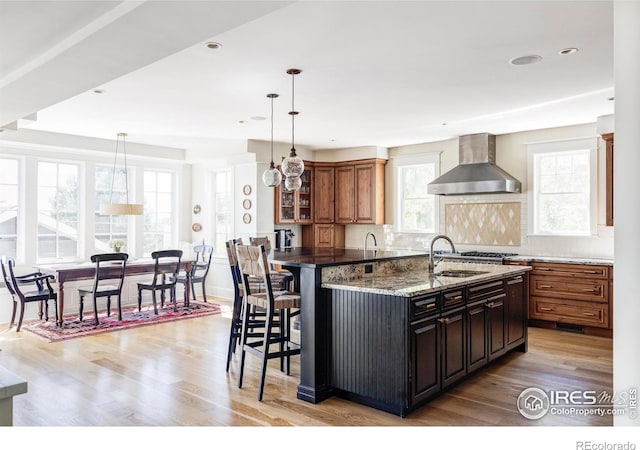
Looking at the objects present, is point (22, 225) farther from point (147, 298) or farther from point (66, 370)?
point (66, 370)

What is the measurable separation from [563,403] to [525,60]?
2664mm

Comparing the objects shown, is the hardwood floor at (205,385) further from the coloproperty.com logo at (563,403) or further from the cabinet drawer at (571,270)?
the cabinet drawer at (571,270)

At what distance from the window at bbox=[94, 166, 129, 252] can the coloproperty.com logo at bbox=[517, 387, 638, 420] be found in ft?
21.1

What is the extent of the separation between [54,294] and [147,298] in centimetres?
187

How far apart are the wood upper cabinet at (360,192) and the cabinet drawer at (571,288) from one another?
110 inches

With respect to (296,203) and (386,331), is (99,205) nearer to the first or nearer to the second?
(296,203)

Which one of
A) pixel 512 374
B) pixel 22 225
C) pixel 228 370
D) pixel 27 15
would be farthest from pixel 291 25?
pixel 22 225

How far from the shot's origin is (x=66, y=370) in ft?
13.3

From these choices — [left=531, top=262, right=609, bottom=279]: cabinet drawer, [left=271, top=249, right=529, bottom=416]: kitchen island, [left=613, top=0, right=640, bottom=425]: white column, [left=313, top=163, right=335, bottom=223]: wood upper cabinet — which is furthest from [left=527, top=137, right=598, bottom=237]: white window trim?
[left=613, top=0, right=640, bottom=425]: white column

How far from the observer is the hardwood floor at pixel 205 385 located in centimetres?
305

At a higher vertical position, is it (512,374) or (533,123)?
(533,123)

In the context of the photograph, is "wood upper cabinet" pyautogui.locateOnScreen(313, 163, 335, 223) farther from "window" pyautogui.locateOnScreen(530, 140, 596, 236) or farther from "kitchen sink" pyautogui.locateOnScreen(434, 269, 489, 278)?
"kitchen sink" pyautogui.locateOnScreen(434, 269, 489, 278)

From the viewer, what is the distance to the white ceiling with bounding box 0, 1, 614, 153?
2.47 m

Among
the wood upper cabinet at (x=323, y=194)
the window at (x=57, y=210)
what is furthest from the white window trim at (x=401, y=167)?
the window at (x=57, y=210)
